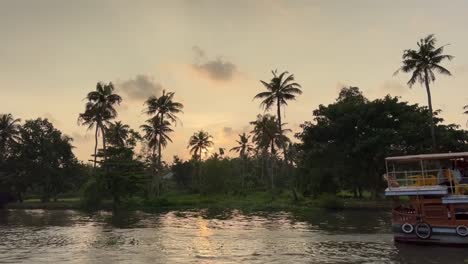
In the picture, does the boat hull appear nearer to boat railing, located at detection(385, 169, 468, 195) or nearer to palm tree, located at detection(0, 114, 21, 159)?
boat railing, located at detection(385, 169, 468, 195)

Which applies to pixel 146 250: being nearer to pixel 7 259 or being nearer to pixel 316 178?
pixel 7 259

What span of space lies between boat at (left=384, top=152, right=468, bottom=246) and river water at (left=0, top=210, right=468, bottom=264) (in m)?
1.05

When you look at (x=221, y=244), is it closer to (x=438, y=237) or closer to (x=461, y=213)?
(x=438, y=237)

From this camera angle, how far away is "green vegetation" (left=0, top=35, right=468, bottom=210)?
63.3 m

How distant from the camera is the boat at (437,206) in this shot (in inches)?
1139

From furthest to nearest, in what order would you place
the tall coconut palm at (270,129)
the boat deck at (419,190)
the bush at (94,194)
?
the tall coconut palm at (270,129) < the bush at (94,194) < the boat deck at (419,190)

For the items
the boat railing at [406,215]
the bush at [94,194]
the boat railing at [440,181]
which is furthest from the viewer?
the bush at [94,194]

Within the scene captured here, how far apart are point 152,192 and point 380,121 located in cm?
4572


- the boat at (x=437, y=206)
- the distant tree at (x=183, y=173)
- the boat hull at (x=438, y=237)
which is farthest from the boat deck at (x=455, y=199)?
the distant tree at (x=183, y=173)

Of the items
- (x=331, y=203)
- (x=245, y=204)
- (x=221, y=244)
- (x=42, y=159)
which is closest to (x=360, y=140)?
(x=331, y=203)

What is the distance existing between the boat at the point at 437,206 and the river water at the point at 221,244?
1.05 m

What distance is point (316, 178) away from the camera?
70438mm

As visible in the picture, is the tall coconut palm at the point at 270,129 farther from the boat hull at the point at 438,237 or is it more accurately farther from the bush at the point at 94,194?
the boat hull at the point at 438,237

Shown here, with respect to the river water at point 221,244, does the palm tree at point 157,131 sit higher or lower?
higher
